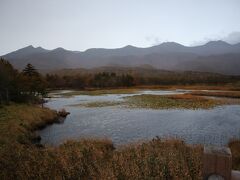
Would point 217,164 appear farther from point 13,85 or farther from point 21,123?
point 13,85

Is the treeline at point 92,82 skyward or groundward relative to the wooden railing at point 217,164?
skyward

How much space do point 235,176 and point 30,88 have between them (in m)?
52.6

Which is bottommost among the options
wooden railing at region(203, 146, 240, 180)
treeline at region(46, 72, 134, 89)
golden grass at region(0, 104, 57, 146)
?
golden grass at region(0, 104, 57, 146)

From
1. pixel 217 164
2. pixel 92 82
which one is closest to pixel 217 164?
A: pixel 217 164

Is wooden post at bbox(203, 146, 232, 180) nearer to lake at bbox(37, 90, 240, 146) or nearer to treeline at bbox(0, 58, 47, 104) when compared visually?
lake at bbox(37, 90, 240, 146)

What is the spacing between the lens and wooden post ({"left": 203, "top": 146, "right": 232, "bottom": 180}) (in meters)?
2.40

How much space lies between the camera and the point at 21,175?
24.4 ft

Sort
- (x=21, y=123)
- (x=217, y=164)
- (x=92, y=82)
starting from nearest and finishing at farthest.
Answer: (x=217, y=164), (x=21, y=123), (x=92, y=82)

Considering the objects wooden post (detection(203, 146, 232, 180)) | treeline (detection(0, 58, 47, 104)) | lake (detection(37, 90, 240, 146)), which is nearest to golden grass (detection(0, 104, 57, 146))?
lake (detection(37, 90, 240, 146))

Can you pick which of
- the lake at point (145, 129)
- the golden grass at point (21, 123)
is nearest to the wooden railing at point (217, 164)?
the golden grass at point (21, 123)

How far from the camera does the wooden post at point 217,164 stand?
2402mm

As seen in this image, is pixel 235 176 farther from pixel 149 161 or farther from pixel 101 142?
pixel 101 142

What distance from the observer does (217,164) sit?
8.04 ft

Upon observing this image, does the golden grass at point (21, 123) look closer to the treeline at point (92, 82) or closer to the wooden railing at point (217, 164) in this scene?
the wooden railing at point (217, 164)
